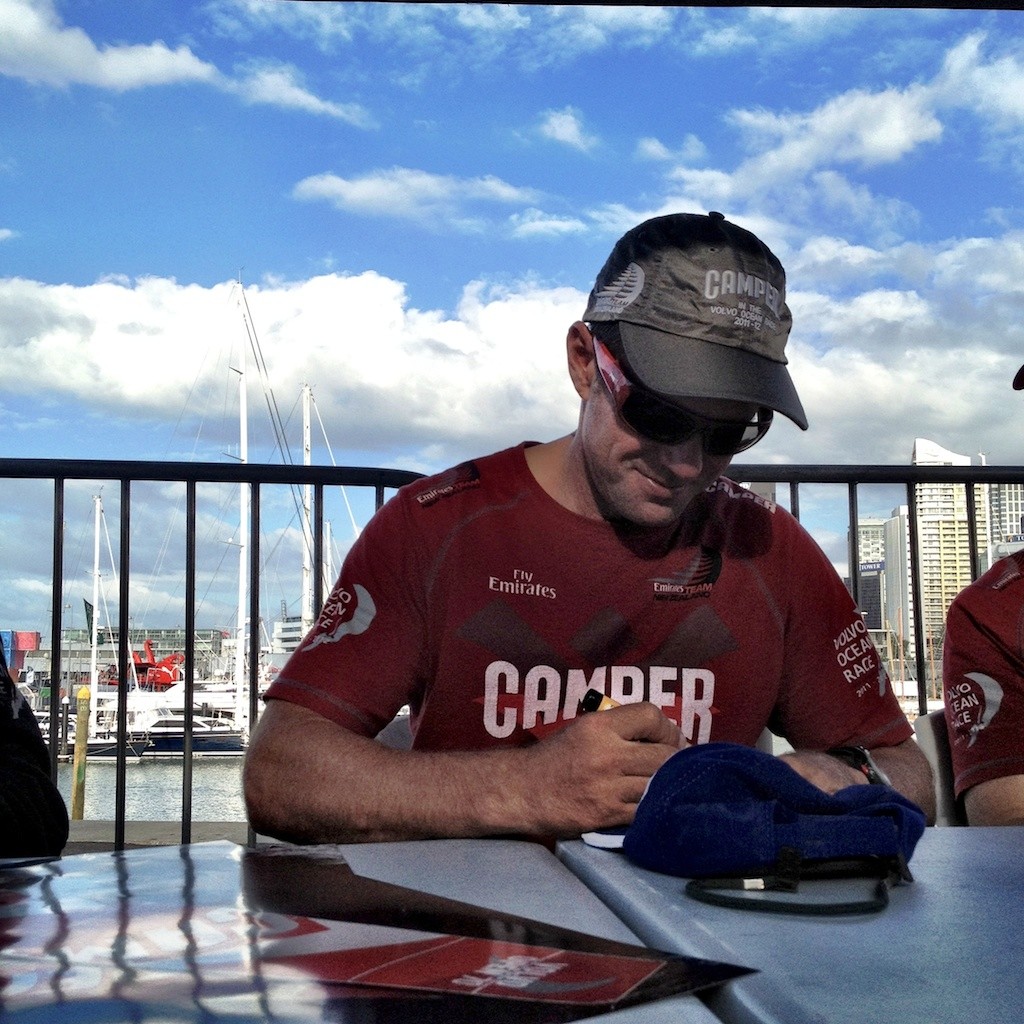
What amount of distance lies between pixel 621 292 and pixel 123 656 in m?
2.36

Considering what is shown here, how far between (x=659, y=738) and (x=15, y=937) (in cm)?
79

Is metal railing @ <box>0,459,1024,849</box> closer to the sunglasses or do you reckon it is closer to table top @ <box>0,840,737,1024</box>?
the sunglasses

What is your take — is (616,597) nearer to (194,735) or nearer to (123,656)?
(123,656)

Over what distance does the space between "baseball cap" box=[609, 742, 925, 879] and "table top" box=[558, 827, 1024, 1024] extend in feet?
0.09

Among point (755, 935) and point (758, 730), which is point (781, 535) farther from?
point (755, 935)

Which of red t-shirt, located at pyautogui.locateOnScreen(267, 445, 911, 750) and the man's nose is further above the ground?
the man's nose

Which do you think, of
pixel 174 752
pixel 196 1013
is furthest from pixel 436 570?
pixel 174 752

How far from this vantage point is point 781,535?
1.92m

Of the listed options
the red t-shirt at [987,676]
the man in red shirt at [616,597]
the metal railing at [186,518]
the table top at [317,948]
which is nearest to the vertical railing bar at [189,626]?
the metal railing at [186,518]

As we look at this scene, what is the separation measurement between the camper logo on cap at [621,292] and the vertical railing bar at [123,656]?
6.74 ft

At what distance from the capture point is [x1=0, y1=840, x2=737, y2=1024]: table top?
1.74 feet

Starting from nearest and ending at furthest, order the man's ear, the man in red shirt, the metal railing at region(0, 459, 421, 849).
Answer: the man in red shirt, the man's ear, the metal railing at region(0, 459, 421, 849)

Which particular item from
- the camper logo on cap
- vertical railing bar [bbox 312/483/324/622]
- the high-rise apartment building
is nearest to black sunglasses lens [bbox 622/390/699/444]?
the camper logo on cap

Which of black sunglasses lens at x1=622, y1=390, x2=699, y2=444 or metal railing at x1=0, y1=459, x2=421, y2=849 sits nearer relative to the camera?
black sunglasses lens at x1=622, y1=390, x2=699, y2=444
